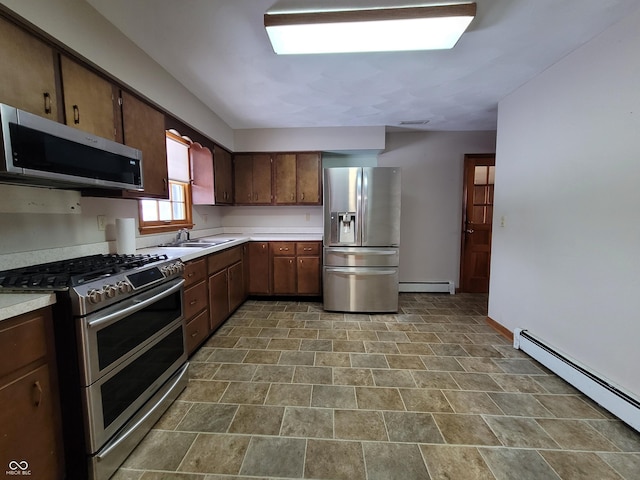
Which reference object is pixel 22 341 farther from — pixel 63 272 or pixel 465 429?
pixel 465 429

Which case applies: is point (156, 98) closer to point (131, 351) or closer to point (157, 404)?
point (131, 351)

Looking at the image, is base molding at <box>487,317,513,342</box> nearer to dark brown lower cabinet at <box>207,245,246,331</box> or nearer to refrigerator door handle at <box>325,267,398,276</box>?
refrigerator door handle at <box>325,267,398,276</box>

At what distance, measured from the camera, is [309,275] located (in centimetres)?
374

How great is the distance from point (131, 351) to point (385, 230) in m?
2.71

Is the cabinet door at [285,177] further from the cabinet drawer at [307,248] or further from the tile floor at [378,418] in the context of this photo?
the tile floor at [378,418]

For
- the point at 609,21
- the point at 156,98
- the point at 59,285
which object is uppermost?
the point at 609,21

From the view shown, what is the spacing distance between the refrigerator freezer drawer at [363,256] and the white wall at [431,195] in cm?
108

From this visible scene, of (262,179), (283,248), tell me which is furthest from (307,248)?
(262,179)

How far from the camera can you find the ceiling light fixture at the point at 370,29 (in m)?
1.59

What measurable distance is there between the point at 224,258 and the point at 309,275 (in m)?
1.24

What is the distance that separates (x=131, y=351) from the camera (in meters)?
1.43

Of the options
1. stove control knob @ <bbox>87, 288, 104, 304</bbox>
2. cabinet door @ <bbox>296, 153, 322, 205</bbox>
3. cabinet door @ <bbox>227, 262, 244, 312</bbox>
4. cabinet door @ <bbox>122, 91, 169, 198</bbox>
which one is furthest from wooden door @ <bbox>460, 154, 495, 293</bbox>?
stove control knob @ <bbox>87, 288, 104, 304</bbox>

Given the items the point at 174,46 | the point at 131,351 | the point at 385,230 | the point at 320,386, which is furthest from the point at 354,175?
the point at 131,351

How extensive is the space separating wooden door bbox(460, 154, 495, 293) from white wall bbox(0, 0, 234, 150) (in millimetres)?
3937
